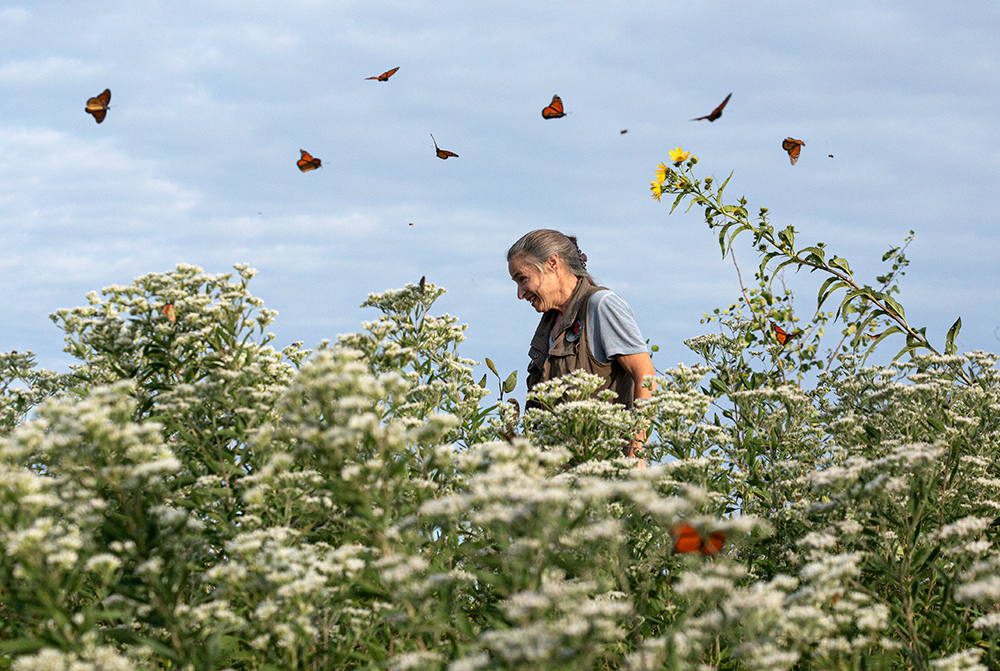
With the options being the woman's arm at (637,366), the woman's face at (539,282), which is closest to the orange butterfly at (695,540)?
the woman's arm at (637,366)

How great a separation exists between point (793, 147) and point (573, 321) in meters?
3.37

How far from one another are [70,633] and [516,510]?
2.07 metres

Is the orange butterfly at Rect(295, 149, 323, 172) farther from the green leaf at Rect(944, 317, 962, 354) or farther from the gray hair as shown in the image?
the green leaf at Rect(944, 317, 962, 354)

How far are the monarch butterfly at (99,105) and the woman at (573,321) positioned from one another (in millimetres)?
4140

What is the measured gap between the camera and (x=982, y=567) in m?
3.85

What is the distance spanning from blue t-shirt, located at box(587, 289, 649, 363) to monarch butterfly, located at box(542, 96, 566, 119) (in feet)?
6.65

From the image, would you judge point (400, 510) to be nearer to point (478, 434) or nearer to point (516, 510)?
point (516, 510)

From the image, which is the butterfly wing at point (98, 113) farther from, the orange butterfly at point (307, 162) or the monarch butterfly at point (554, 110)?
the monarch butterfly at point (554, 110)

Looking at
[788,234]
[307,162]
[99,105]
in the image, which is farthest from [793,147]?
[99,105]

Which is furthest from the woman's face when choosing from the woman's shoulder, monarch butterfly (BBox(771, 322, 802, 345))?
monarch butterfly (BBox(771, 322, 802, 345))

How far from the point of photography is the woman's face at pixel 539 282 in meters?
8.73

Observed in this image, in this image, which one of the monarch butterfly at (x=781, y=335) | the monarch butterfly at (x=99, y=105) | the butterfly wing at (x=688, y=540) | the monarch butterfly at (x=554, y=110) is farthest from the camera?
the monarch butterfly at (x=781, y=335)

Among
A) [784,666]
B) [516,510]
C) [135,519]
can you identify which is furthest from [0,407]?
[784,666]

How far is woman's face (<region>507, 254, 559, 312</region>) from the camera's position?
8.73m
